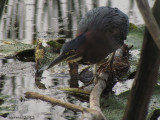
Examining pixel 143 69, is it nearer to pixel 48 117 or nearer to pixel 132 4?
pixel 48 117

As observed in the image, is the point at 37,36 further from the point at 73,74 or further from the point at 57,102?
the point at 57,102

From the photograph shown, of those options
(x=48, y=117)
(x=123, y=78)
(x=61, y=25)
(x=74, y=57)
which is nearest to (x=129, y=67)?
(x=123, y=78)

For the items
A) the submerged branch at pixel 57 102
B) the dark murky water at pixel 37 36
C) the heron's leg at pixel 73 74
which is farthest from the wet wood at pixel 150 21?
the heron's leg at pixel 73 74

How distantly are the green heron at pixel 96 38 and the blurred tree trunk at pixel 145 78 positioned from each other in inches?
58.4

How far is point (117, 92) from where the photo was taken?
4.02m

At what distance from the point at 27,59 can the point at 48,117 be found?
6.03 ft

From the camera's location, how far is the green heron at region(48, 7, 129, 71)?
358 centimetres

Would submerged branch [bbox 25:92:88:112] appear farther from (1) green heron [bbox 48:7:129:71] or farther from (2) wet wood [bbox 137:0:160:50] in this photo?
(2) wet wood [bbox 137:0:160:50]

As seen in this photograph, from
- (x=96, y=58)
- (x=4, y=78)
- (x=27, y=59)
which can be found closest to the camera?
(x=96, y=58)

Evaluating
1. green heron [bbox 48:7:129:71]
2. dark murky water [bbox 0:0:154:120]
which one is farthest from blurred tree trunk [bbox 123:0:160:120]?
green heron [bbox 48:7:129:71]

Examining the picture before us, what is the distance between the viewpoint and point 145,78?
6.55 feet

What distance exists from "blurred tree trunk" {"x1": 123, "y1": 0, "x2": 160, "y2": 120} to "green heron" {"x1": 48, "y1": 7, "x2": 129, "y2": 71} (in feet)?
4.87

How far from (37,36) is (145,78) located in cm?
410

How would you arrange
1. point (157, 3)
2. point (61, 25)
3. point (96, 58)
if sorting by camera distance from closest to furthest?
point (157, 3) < point (96, 58) < point (61, 25)
